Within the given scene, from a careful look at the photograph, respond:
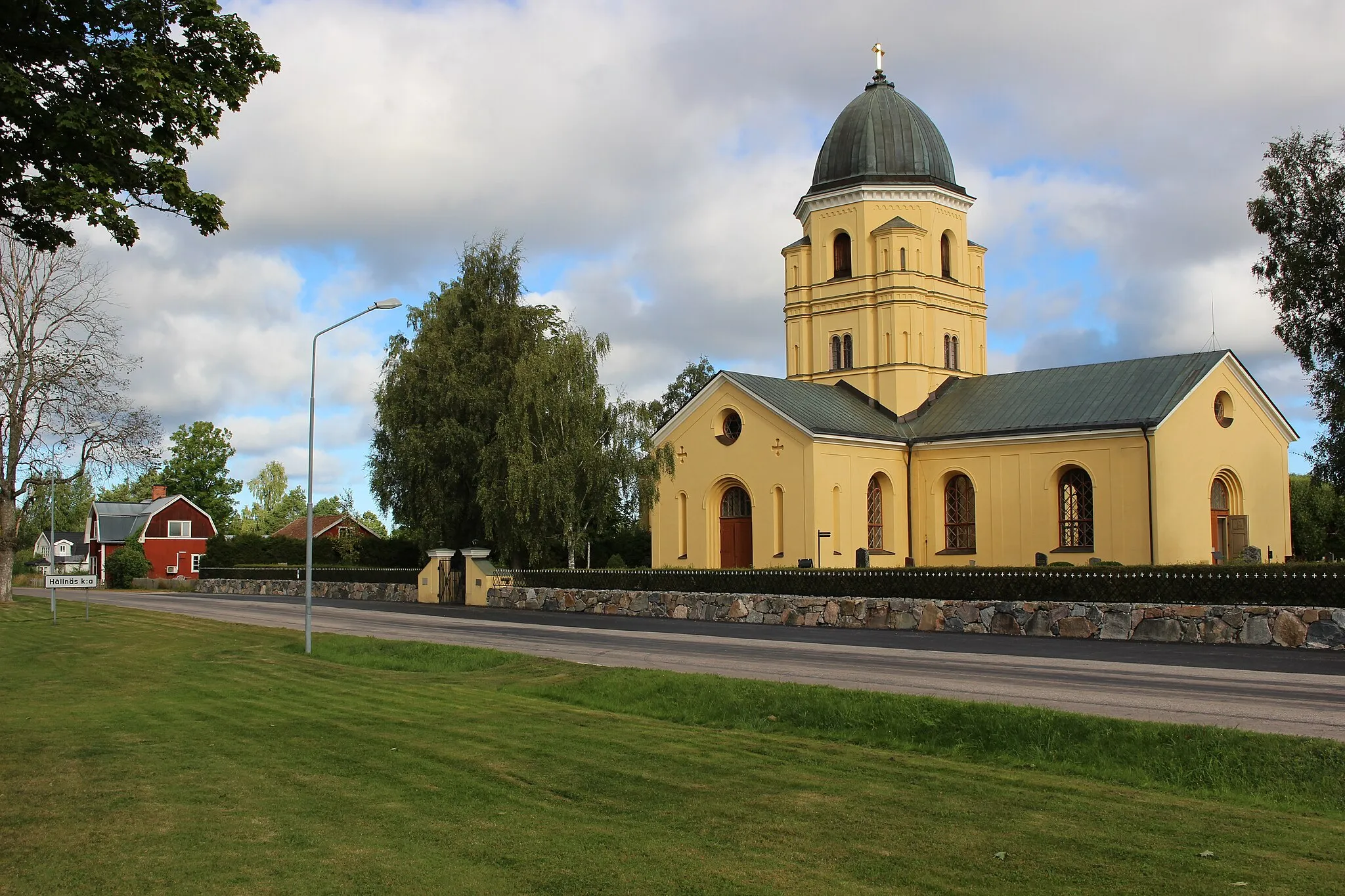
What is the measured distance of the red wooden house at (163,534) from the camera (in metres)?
74.4

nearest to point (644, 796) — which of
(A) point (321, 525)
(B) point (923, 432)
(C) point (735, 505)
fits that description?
(C) point (735, 505)

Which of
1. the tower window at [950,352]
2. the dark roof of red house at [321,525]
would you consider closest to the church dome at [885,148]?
the tower window at [950,352]

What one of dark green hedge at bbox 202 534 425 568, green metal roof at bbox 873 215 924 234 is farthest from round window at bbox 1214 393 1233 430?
dark green hedge at bbox 202 534 425 568

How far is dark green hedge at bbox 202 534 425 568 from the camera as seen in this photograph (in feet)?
178

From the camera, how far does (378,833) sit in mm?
7355

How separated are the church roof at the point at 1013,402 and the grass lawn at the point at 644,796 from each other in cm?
2577

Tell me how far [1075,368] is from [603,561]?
816 inches

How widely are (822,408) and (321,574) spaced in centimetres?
2214

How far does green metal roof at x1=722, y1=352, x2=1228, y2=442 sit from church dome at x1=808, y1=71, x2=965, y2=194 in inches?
326

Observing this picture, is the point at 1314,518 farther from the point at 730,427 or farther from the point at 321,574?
the point at 321,574

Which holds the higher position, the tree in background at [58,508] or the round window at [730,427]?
the round window at [730,427]

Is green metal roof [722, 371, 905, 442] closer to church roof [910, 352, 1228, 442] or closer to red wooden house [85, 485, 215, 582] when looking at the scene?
church roof [910, 352, 1228, 442]

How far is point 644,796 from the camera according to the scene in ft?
28.1

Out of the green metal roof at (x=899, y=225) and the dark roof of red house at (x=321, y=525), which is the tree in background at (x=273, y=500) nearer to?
the dark roof of red house at (x=321, y=525)
